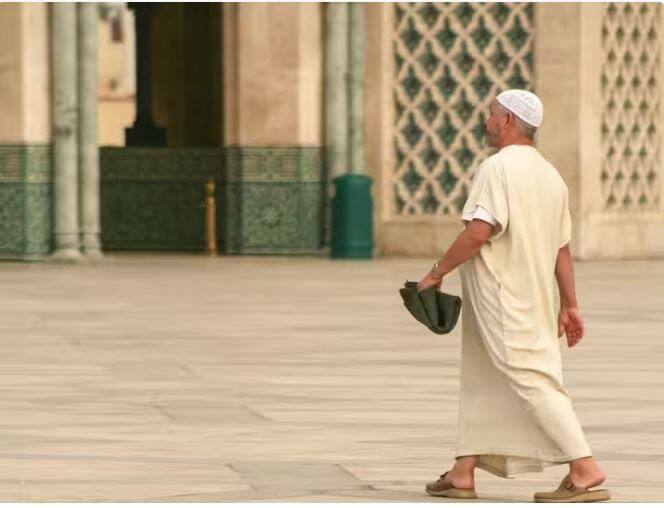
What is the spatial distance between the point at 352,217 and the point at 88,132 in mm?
3252

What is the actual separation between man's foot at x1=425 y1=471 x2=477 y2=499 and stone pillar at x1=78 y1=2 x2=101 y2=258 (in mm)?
17350

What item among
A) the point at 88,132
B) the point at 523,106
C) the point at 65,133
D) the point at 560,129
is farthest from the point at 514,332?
the point at 560,129

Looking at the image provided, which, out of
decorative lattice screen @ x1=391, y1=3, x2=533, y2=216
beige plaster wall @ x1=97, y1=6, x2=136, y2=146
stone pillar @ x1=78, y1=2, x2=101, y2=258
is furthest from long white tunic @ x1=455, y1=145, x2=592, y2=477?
beige plaster wall @ x1=97, y1=6, x2=136, y2=146

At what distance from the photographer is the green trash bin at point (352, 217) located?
87.5 ft

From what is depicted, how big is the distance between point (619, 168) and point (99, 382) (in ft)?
49.1

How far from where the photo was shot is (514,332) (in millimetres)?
9086

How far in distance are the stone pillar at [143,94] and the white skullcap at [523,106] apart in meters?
25.4

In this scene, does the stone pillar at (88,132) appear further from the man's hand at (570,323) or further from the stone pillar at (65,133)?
the man's hand at (570,323)

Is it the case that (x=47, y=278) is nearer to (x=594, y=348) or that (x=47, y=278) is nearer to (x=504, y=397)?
(x=594, y=348)

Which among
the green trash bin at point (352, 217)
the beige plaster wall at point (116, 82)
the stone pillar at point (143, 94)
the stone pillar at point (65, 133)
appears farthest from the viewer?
the beige plaster wall at point (116, 82)

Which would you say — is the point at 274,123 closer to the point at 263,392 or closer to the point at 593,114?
the point at 593,114

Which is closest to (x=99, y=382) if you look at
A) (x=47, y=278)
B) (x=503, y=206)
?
(x=503, y=206)

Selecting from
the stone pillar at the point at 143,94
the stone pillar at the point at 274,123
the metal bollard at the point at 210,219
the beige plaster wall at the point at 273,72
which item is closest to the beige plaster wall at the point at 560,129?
the stone pillar at the point at 274,123

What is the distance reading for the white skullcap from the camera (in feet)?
30.5
